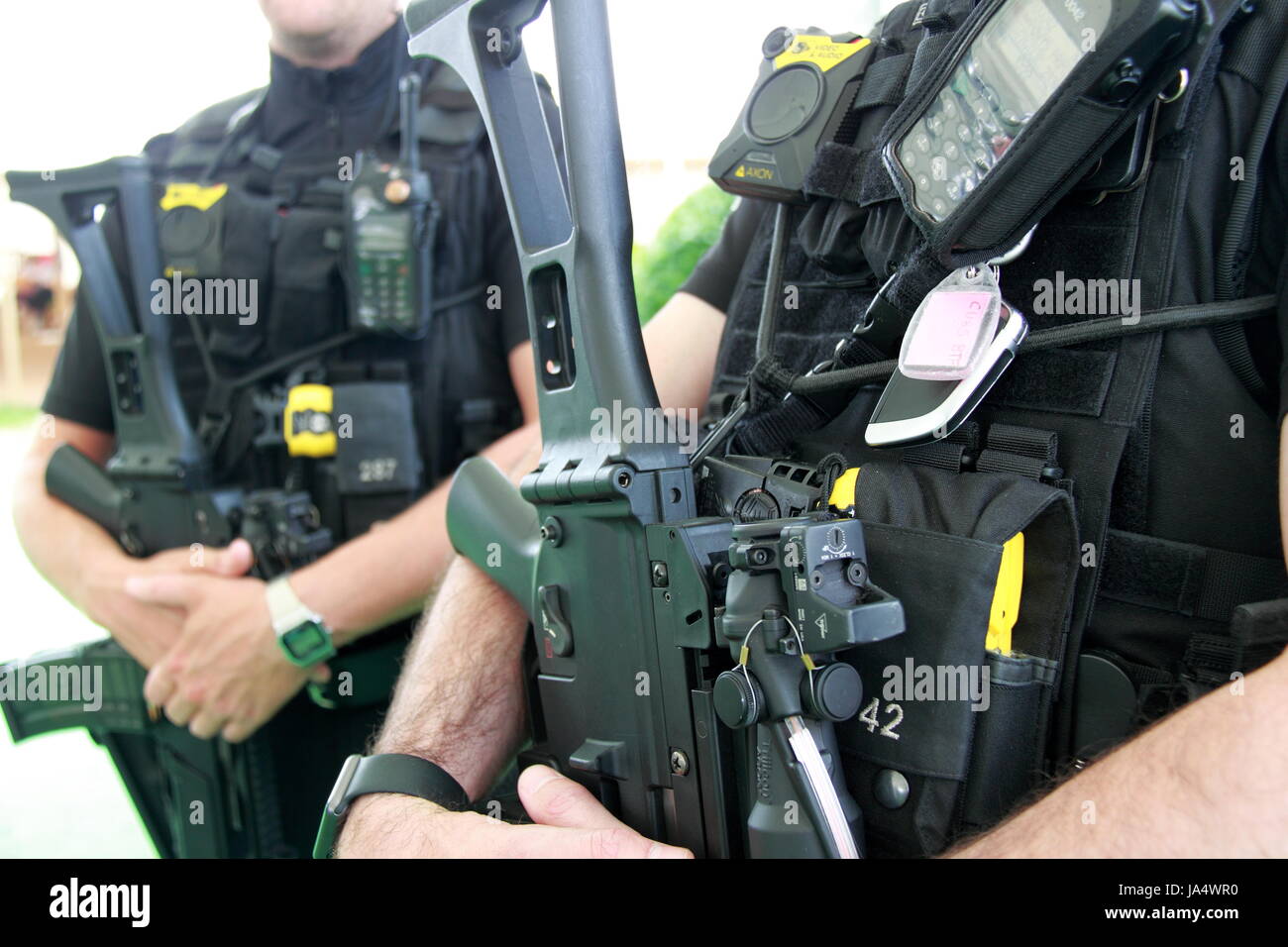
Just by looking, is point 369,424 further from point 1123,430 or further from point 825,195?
point 1123,430

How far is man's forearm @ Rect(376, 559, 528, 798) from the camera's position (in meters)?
1.16

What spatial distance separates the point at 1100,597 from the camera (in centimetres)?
85

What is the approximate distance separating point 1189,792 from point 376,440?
55.9 inches

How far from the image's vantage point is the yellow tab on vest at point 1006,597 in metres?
0.79

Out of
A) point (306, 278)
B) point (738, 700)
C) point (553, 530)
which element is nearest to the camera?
point (738, 700)

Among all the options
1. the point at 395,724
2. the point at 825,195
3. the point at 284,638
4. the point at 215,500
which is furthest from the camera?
the point at 215,500

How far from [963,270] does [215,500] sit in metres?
1.48

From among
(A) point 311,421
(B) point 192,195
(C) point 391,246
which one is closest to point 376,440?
(A) point 311,421

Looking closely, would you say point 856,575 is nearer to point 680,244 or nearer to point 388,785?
point 388,785

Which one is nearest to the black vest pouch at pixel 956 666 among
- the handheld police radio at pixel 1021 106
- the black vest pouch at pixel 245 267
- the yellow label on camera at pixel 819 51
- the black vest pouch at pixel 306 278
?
the handheld police radio at pixel 1021 106

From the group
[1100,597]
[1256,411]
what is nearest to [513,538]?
[1100,597]

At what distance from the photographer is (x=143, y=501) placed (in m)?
1.96

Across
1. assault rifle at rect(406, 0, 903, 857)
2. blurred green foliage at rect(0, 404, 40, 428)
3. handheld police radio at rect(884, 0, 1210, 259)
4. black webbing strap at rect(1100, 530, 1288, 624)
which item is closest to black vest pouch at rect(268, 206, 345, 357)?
assault rifle at rect(406, 0, 903, 857)

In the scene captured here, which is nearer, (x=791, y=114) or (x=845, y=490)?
(x=845, y=490)
